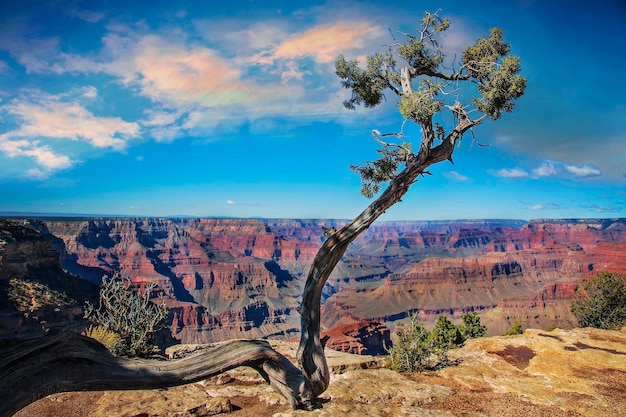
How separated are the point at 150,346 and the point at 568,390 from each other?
14907 millimetres

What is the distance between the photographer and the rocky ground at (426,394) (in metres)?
9.74

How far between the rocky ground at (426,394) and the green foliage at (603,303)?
1726cm

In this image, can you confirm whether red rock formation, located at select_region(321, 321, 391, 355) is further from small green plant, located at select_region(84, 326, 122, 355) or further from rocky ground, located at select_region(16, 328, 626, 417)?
small green plant, located at select_region(84, 326, 122, 355)

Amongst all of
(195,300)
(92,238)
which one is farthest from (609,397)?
(92,238)

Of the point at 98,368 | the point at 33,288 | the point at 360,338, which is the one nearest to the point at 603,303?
the point at 98,368

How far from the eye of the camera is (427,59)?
718cm

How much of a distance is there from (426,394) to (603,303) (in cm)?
2861

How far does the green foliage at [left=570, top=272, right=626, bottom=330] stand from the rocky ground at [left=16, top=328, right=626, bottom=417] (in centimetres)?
1726

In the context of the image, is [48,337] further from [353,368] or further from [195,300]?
[195,300]

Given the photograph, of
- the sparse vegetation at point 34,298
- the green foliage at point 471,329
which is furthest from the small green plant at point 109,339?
the sparse vegetation at point 34,298

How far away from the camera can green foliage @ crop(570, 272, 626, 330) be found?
31062 millimetres

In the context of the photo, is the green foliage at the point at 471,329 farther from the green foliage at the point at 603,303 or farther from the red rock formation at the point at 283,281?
the red rock formation at the point at 283,281

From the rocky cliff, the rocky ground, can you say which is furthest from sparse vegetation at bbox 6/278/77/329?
the rocky ground

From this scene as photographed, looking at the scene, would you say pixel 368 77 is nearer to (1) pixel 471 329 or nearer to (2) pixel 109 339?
(2) pixel 109 339
